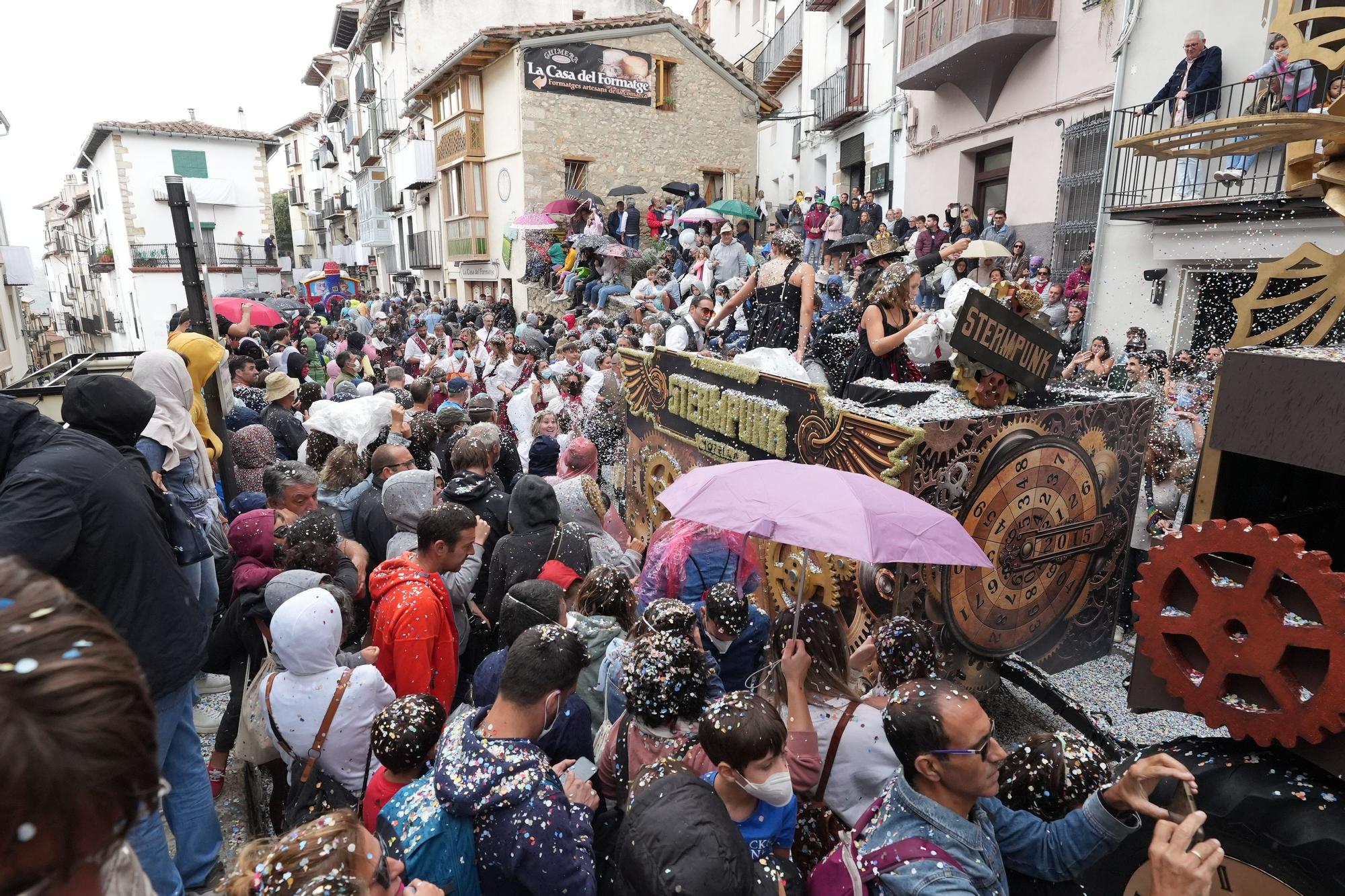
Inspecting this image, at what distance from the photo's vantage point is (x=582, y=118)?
23.5m

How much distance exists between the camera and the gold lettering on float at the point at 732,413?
191 inches

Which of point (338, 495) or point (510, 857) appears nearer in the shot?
point (510, 857)

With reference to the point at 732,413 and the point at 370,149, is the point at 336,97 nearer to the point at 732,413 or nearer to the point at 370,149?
the point at 370,149

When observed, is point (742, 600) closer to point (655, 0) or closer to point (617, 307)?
point (617, 307)

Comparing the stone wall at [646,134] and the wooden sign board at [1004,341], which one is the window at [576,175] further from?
the wooden sign board at [1004,341]

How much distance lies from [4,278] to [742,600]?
70.3 ft

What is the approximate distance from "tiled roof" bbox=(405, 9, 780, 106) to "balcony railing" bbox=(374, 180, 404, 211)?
344 inches

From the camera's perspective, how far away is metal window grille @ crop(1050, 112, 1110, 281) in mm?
11838

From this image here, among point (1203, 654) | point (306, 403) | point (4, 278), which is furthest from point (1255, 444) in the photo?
point (4, 278)

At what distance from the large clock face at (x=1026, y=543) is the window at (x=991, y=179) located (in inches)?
462

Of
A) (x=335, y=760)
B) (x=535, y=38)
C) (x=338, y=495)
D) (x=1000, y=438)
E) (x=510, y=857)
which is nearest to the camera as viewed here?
(x=510, y=857)

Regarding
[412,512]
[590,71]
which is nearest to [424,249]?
[590,71]

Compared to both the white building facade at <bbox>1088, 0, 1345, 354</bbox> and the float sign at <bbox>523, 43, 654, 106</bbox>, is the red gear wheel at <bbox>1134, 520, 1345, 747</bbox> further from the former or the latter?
the float sign at <bbox>523, 43, 654, 106</bbox>

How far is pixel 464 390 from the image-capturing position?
28.3ft
